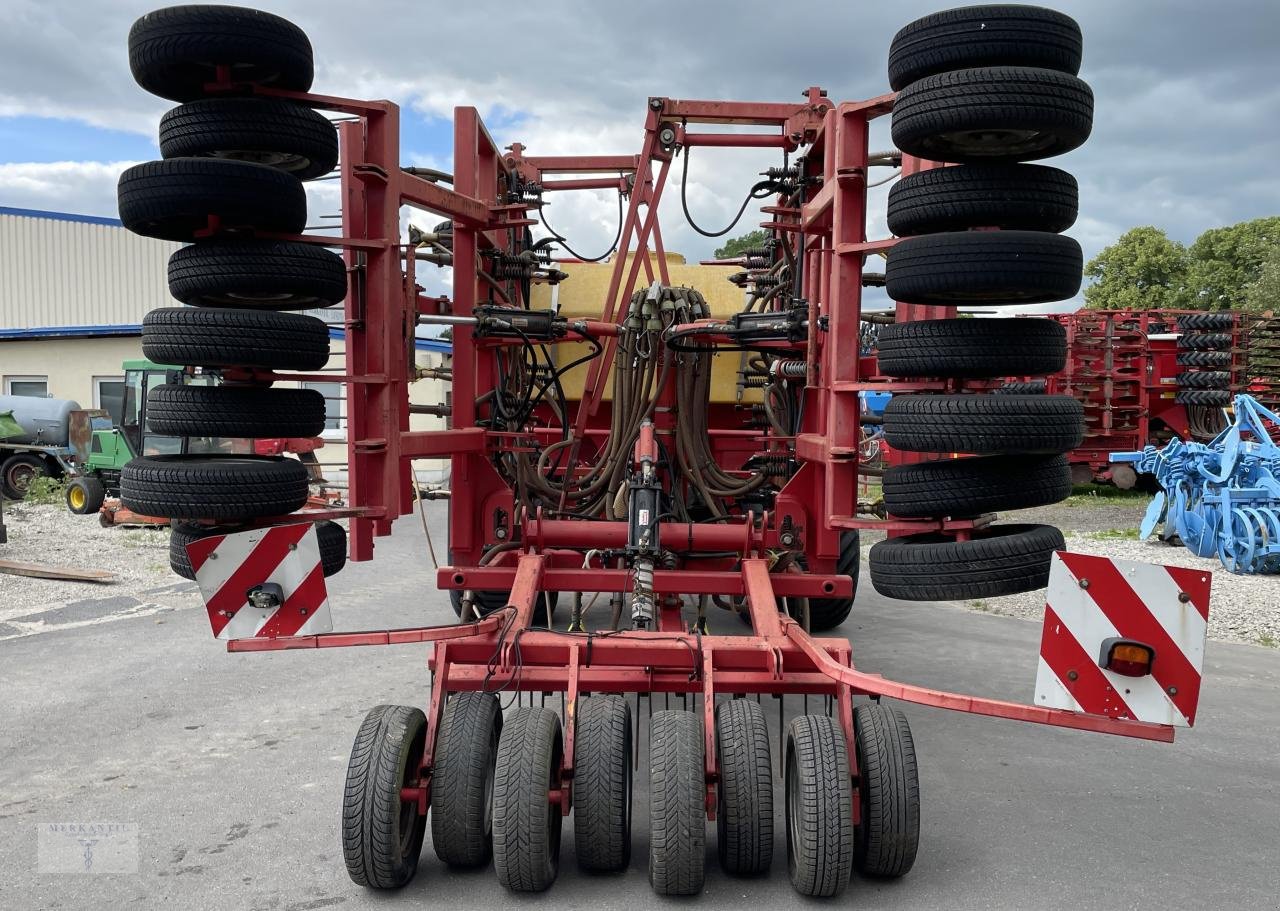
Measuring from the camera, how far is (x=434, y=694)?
3.73 metres

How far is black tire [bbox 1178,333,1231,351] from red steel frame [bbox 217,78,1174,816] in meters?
14.9

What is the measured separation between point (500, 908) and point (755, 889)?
0.83 meters

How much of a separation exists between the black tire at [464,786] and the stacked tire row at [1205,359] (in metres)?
17.9

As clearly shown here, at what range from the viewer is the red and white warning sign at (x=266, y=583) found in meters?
3.71

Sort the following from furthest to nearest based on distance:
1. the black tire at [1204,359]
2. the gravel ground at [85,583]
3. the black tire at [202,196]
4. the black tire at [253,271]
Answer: the black tire at [1204,359]
the gravel ground at [85,583]
the black tire at [253,271]
the black tire at [202,196]

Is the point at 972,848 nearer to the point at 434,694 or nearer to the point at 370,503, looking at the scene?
the point at 434,694

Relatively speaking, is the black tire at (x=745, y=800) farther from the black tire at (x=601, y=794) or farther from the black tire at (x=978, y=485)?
the black tire at (x=978, y=485)

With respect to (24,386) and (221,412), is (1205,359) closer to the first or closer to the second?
(221,412)

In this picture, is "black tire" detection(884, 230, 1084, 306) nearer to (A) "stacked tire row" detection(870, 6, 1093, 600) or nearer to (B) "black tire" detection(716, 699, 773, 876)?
(A) "stacked tire row" detection(870, 6, 1093, 600)

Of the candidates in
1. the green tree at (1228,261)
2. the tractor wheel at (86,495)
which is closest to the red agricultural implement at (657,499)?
the tractor wheel at (86,495)

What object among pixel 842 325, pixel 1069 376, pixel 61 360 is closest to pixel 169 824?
pixel 842 325

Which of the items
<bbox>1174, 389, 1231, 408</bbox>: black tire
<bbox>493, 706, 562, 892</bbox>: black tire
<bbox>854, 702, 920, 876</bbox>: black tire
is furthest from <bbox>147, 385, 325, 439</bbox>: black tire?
<bbox>1174, 389, 1231, 408</bbox>: black tire

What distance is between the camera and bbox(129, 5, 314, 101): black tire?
3.95 meters

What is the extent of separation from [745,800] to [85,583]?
8435 millimetres
